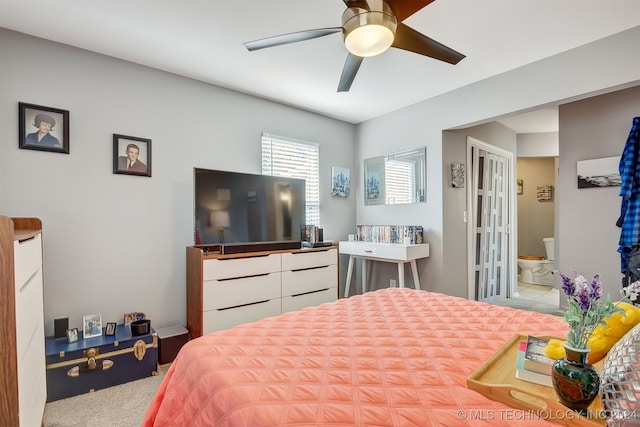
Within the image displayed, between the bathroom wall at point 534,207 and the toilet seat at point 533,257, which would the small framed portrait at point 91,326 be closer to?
the toilet seat at point 533,257

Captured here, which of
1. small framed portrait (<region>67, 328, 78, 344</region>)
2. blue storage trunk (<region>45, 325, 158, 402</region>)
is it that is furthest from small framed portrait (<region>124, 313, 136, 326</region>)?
small framed portrait (<region>67, 328, 78, 344</region>)

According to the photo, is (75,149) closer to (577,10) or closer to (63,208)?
(63,208)

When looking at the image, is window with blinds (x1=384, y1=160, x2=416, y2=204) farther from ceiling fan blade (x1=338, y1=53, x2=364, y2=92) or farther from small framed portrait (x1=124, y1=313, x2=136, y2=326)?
small framed portrait (x1=124, y1=313, x2=136, y2=326)

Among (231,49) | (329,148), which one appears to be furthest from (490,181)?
(231,49)

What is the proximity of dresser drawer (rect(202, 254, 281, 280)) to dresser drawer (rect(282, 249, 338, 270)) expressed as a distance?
0.11 m

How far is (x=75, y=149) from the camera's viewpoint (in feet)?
8.11

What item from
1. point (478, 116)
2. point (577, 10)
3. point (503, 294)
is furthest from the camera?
point (503, 294)

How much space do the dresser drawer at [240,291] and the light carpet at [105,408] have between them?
708mm

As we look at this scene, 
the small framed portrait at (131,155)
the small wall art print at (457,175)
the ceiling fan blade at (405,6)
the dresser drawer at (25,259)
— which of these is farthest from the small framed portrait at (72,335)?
the small wall art print at (457,175)

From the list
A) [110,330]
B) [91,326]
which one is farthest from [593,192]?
[91,326]

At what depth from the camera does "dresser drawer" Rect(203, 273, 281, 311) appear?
263 centimetres

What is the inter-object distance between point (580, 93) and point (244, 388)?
10.4 feet

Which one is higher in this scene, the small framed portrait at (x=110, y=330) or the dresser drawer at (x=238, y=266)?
the dresser drawer at (x=238, y=266)

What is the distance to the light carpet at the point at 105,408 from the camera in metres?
1.79
